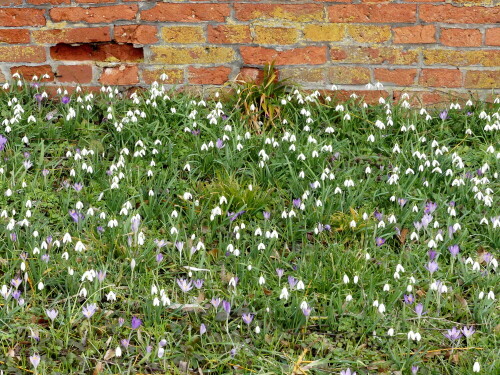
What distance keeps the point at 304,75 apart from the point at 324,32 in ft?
1.01

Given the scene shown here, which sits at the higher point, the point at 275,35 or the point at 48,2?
the point at 48,2

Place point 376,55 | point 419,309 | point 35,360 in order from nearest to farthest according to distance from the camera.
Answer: point 35,360
point 419,309
point 376,55

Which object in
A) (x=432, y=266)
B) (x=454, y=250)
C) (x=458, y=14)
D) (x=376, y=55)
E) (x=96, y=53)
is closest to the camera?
(x=432, y=266)

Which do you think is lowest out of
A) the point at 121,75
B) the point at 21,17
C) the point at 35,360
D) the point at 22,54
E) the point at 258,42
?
the point at 35,360

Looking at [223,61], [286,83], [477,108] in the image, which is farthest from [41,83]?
[477,108]

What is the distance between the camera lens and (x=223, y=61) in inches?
187

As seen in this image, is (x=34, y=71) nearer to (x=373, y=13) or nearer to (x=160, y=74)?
(x=160, y=74)

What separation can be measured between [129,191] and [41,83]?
1.51 metres

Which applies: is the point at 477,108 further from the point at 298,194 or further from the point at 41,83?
the point at 41,83

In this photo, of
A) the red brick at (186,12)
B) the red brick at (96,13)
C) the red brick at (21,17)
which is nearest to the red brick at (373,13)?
the red brick at (186,12)

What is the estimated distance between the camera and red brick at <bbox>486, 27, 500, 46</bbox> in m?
4.64

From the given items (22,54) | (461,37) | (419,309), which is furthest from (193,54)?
(419,309)

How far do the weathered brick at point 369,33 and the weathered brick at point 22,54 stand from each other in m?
2.06

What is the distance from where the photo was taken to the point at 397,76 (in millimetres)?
4746
